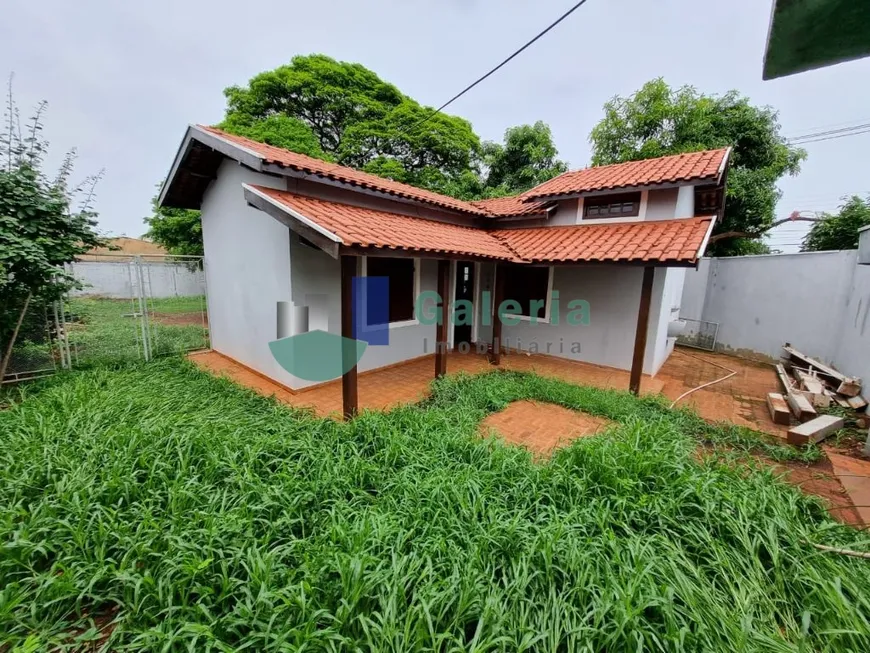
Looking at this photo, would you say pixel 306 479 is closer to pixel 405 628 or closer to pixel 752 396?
pixel 405 628

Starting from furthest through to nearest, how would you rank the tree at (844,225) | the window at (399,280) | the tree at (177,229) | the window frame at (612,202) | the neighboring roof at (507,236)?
1. the tree at (177,229)
2. the tree at (844,225)
3. the window frame at (612,202)
4. the window at (399,280)
5. the neighboring roof at (507,236)

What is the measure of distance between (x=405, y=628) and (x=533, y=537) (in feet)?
3.62

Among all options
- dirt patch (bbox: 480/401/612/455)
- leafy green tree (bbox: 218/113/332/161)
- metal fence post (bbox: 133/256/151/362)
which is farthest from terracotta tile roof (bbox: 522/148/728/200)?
leafy green tree (bbox: 218/113/332/161)

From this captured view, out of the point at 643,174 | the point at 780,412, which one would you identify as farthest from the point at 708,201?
the point at 780,412

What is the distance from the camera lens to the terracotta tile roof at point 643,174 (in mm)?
6656

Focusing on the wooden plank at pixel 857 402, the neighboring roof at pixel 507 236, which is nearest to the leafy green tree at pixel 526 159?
the neighboring roof at pixel 507 236

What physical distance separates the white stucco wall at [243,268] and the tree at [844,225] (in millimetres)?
16726

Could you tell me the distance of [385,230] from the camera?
5164mm

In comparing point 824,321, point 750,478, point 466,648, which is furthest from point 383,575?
point 824,321

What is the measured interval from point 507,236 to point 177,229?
526 inches

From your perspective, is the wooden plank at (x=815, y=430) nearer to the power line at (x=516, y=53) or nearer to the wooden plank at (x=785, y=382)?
the wooden plank at (x=785, y=382)

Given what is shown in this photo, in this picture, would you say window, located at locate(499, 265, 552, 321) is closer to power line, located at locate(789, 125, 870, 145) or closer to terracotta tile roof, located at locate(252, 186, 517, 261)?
terracotta tile roof, located at locate(252, 186, 517, 261)

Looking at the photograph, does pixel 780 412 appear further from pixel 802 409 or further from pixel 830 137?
pixel 830 137

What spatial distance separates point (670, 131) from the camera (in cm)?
1320
